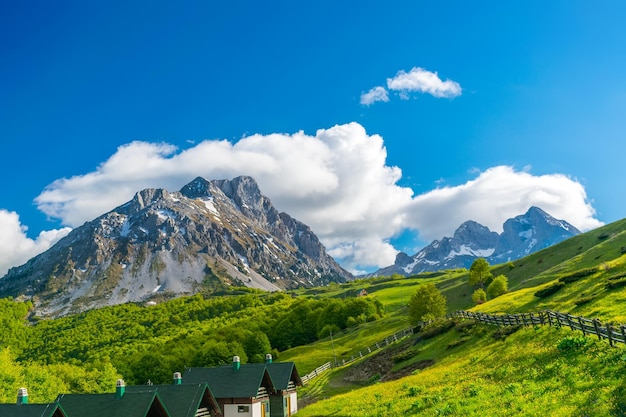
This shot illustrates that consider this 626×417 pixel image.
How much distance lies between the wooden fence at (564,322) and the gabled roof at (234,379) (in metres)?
29.3

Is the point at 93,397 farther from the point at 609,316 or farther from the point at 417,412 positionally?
the point at 609,316

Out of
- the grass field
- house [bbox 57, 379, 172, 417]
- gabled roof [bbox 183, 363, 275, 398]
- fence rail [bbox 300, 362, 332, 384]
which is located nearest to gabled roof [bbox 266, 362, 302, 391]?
gabled roof [bbox 183, 363, 275, 398]

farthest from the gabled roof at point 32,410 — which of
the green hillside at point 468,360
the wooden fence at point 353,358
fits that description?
the wooden fence at point 353,358

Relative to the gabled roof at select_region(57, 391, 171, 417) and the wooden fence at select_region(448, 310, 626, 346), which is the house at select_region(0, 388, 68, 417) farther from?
the wooden fence at select_region(448, 310, 626, 346)

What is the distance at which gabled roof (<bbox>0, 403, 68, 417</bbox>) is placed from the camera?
31061mm

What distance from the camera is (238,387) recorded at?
5625 centimetres

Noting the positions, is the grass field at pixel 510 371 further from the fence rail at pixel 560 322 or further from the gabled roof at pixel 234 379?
the gabled roof at pixel 234 379

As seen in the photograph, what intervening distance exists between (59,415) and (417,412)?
950 inches

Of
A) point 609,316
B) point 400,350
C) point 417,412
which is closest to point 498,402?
point 417,412

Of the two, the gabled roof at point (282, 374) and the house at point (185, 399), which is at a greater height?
the house at point (185, 399)

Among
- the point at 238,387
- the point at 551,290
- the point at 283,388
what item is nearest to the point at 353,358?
the point at 551,290

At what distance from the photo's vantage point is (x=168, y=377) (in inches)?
6407

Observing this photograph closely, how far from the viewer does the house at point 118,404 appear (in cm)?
3594

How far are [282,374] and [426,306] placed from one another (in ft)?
176
